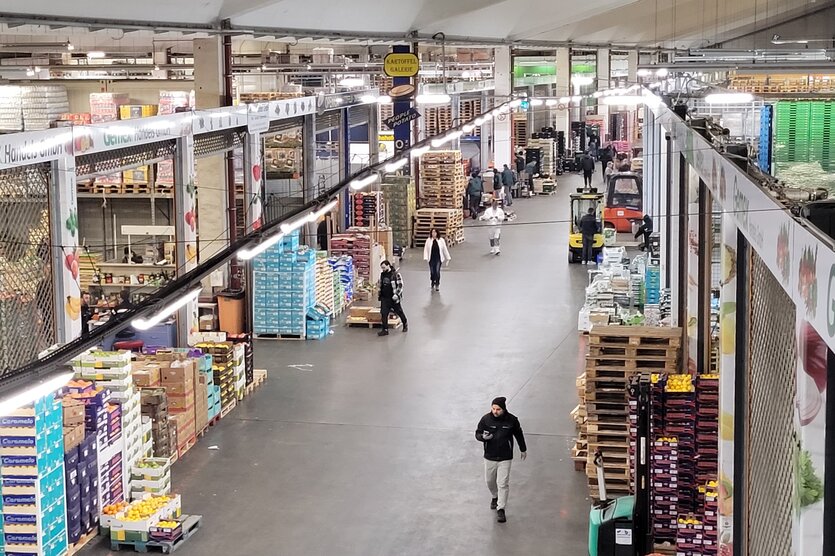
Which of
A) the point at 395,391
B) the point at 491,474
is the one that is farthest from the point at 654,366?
the point at 395,391

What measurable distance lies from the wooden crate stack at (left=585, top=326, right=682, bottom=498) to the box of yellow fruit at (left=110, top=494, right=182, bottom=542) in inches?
170

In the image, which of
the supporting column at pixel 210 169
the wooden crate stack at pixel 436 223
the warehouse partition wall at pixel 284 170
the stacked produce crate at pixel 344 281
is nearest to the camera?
the supporting column at pixel 210 169

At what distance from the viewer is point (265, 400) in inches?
634

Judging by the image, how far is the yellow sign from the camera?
24062 millimetres

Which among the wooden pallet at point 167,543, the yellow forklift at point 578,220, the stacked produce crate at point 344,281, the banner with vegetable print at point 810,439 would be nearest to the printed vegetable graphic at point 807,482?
the banner with vegetable print at point 810,439

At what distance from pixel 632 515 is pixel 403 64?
15139mm

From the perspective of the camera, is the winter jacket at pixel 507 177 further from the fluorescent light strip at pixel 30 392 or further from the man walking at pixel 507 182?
the fluorescent light strip at pixel 30 392

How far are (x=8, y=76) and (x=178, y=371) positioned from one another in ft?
50.6

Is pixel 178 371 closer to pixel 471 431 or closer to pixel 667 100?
pixel 471 431

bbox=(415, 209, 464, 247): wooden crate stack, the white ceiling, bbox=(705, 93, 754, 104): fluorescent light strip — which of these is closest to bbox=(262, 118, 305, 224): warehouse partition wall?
bbox=(415, 209, 464, 247): wooden crate stack

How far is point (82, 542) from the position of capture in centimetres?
1128

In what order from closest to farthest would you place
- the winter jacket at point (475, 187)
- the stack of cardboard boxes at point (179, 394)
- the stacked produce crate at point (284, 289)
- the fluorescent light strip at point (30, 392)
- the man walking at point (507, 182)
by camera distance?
the fluorescent light strip at point (30, 392) → the stack of cardboard boxes at point (179, 394) → the stacked produce crate at point (284, 289) → the winter jacket at point (475, 187) → the man walking at point (507, 182)

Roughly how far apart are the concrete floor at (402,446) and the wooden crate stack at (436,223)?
248 inches

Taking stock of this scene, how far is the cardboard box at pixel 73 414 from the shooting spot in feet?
37.0
